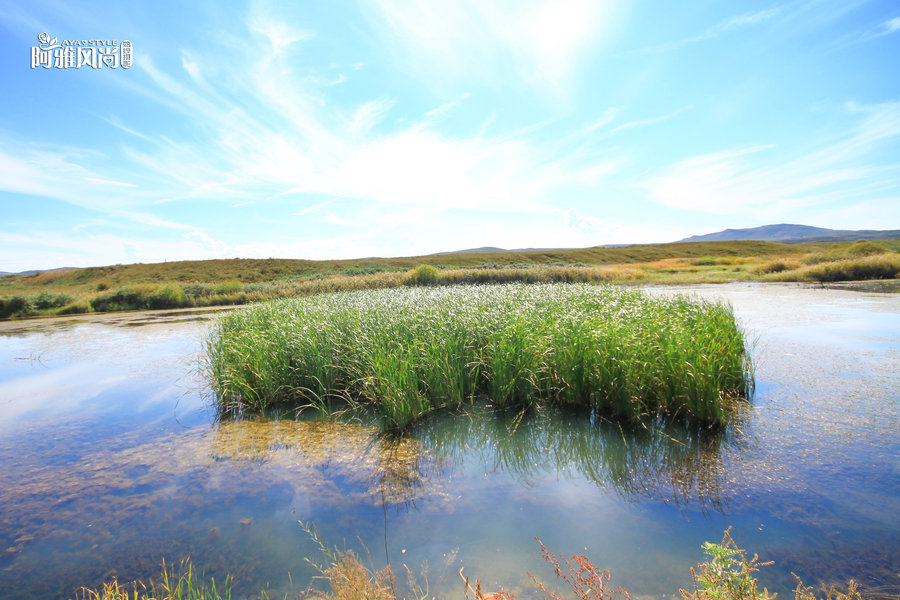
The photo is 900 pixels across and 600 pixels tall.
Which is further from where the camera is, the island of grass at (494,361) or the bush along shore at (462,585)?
the island of grass at (494,361)

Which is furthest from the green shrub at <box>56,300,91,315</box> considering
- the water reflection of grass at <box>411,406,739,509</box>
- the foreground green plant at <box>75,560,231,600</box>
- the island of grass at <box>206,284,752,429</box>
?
the foreground green plant at <box>75,560,231,600</box>

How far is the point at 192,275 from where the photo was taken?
51.9 meters

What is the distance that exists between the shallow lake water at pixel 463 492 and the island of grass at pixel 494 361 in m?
0.50

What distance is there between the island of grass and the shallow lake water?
0.50 metres

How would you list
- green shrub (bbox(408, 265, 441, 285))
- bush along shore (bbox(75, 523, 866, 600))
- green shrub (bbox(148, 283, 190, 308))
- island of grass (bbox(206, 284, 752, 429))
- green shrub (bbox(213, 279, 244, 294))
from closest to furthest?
bush along shore (bbox(75, 523, 866, 600)) < island of grass (bbox(206, 284, 752, 429)) < green shrub (bbox(408, 265, 441, 285)) < green shrub (bbox(148, 283, 190, 308)) < green shrub (bbox(213, 279, 244, 294))

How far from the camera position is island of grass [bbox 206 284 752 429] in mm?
6543

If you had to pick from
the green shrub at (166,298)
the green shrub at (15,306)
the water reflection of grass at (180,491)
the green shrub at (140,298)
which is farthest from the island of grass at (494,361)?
the green shrub at (15,306)

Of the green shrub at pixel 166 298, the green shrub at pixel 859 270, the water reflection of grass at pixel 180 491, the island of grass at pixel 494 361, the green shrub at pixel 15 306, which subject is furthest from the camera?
the green shrub at pixel 166 298

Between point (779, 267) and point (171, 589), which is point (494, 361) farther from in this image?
point (779, 267)

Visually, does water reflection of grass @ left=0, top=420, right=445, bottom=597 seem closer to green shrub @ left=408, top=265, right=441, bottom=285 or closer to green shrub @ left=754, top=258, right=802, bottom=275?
green shrub @ left=408, top=265, right=441, bottom=285

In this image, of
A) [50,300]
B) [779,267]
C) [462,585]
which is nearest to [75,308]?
[50,300]

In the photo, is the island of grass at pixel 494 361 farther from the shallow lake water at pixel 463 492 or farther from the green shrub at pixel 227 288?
the green shrub at pixel 227 288

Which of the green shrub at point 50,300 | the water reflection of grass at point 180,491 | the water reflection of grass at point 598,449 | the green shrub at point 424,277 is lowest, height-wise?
the water reflection of grass at point 180,491

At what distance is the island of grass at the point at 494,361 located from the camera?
21.5 ft
